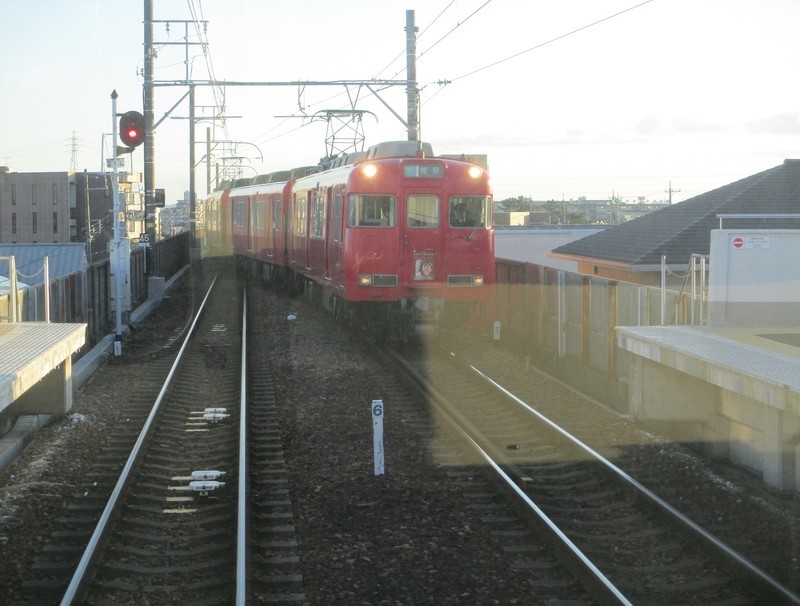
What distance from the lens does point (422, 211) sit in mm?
15602

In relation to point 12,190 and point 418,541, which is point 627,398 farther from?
point 12,190

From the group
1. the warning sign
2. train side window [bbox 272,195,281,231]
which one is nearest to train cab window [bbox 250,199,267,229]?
train side window [bbox 272,195,281,231]

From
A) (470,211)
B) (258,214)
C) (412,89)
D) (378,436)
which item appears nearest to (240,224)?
(258,214)

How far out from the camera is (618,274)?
869 inches

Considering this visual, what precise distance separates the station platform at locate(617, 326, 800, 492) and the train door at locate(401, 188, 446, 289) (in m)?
5.63

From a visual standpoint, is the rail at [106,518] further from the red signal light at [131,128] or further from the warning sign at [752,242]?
the warning sign at [752,242]

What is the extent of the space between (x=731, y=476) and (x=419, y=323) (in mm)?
8649

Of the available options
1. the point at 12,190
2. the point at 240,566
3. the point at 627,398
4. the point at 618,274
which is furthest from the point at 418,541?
the point at 12,190

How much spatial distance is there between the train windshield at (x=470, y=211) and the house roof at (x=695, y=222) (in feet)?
17.5

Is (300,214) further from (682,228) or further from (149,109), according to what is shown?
(682,228)

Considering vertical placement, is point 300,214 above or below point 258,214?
below

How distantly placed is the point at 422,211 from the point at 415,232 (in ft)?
1.16

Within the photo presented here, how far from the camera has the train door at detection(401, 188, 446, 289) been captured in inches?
611

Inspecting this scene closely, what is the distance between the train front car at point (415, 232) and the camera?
15422mm
